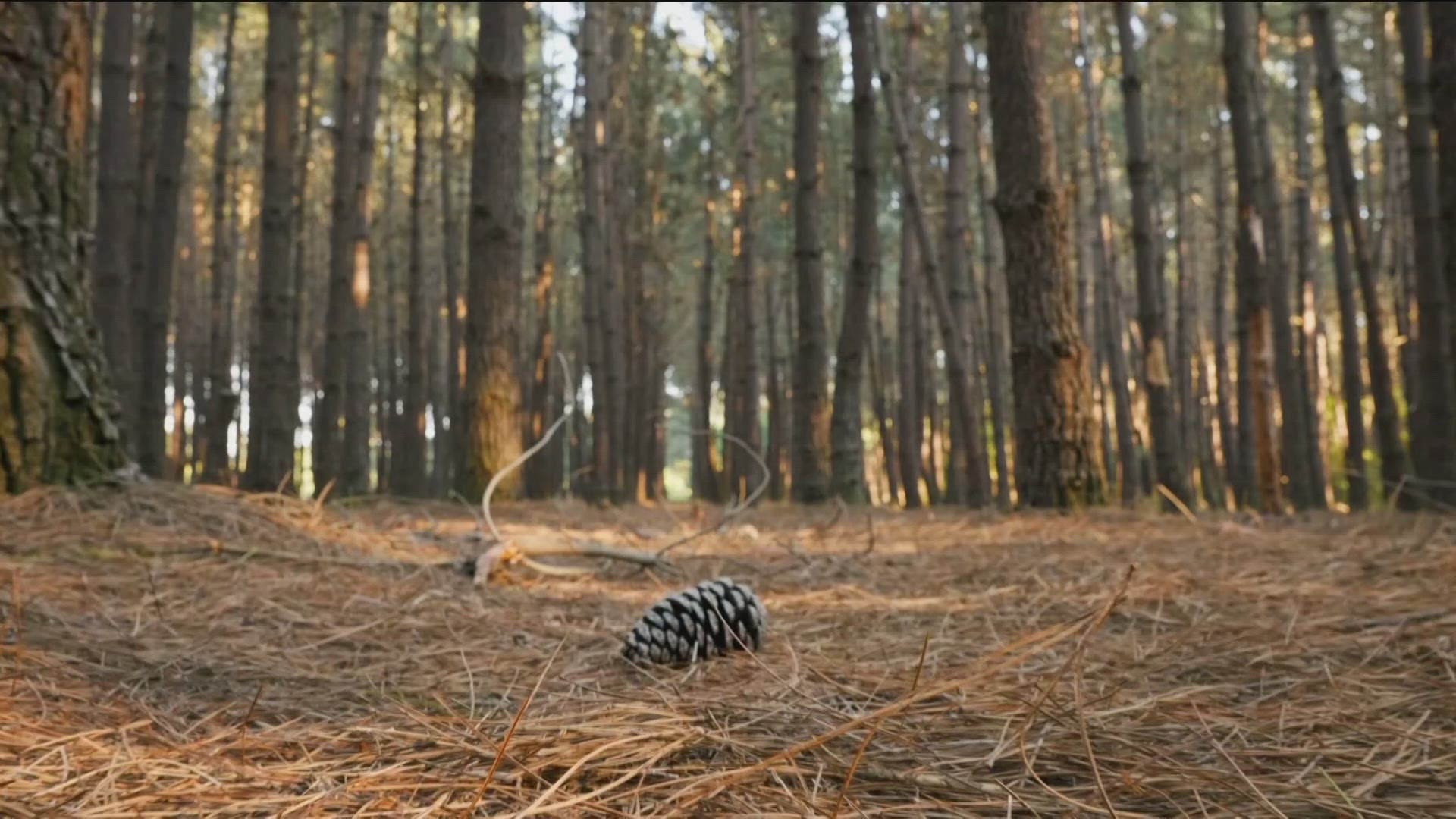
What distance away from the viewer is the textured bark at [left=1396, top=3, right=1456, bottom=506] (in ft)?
18.4

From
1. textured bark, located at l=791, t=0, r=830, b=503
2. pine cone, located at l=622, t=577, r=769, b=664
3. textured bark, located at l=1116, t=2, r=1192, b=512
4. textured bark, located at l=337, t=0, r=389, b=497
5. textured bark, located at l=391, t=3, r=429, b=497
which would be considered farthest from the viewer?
textured bark, located at l=391, t=3, r=429, b=497

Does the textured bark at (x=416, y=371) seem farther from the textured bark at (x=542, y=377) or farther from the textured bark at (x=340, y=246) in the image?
the textured bark at (x=542, y=377)

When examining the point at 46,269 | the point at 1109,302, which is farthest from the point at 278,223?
the point at 1109,302

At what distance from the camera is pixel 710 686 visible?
1.62 meters

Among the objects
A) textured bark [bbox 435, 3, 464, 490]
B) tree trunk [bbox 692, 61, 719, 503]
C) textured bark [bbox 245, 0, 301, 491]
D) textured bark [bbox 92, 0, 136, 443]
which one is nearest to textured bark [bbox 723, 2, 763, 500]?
tree trunk [bbox 692, 61, 719, 503]

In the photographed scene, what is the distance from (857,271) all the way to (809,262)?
1.40 ft

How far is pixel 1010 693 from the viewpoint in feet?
4.63

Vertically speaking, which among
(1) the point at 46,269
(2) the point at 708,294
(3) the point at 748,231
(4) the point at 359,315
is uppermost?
(3) the point at 748,231

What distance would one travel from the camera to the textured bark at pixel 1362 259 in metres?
7.15

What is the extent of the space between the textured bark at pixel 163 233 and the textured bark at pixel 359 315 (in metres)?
1.83

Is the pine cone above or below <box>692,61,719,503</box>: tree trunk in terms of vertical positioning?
below

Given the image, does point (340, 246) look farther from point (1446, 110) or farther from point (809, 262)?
point (1446, 110)

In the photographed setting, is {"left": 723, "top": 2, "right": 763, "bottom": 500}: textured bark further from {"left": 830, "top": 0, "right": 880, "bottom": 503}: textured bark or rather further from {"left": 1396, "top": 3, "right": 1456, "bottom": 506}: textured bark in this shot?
{"left": 1396, "top": 3, "right": 1456, "bottom": 506}: textured bark

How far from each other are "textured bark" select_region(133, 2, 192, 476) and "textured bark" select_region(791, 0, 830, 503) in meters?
4.43
